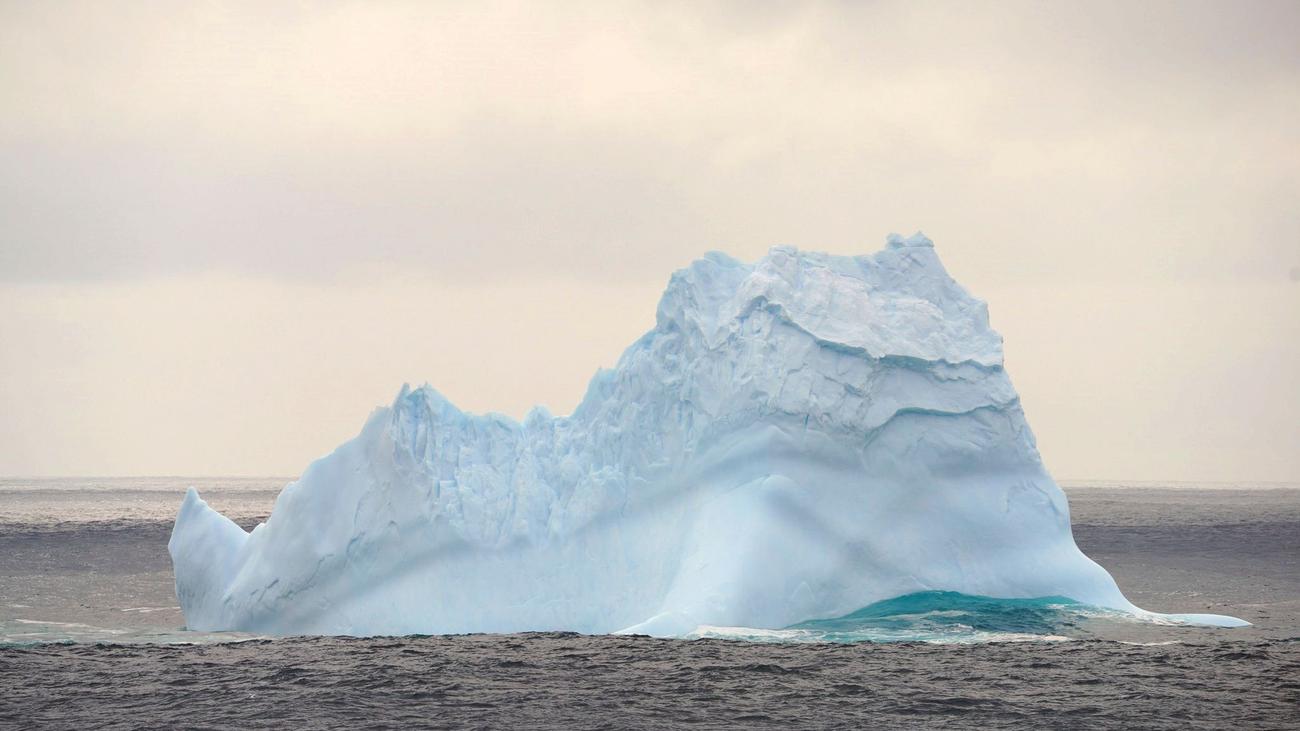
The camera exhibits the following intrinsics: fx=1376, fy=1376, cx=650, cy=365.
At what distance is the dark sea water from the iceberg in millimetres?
543

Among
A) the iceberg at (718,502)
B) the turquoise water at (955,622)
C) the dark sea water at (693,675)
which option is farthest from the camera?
the iceberg at (718,502)

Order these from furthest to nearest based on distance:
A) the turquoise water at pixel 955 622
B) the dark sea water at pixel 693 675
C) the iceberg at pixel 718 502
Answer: the iceberg at pixel 718 502
the turquoise water at pixel 955 622
the dark sea water at pixel 693 675

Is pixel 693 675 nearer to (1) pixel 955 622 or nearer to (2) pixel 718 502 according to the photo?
(2) pixel 718 502

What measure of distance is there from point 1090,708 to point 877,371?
6.70m

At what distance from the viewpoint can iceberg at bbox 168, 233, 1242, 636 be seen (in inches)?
774

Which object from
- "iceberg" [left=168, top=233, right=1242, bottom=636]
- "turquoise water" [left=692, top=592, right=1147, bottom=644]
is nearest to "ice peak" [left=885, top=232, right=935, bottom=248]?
"iceberg" [left=168, top=233, right=1242, bottom=636]

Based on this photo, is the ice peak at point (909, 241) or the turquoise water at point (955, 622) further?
the ice peak at point (909, 241)

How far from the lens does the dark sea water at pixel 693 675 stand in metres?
14.4

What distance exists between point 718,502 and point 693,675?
3.64 meters

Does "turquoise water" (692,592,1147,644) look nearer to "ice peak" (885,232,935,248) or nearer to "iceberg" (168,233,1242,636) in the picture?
"iceberg" (168,233,1242,636)

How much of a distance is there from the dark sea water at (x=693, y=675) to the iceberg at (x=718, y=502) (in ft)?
1.78

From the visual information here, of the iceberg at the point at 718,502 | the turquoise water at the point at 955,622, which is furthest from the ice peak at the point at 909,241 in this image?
the turquoise water at the point at 955,622

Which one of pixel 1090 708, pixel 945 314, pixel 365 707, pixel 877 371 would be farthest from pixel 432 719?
pixel 945 314

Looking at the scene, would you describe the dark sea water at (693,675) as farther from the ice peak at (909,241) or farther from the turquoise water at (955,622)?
the ice peak at (909,241)
